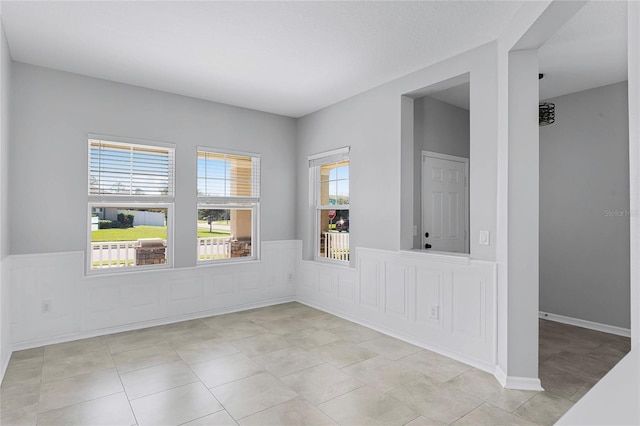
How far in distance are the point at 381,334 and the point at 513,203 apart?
2110mm

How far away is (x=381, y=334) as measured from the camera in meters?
4.12

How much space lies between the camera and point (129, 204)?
14.2 ft

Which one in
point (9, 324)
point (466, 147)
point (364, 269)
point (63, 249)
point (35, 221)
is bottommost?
point (9, 324)

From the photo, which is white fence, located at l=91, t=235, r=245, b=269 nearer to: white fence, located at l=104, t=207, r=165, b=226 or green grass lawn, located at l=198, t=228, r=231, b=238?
green grass lawn, located at l=198, t=228, r=231, b=238

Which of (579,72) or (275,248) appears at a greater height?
(579,72)

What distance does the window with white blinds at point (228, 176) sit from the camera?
16.3 feet

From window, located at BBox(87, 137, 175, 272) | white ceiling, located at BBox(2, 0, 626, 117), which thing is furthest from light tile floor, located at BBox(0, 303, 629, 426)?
white ceiling, located at BBox(2, 0, 626, 117)

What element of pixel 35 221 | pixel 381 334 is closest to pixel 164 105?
pixel 35 221

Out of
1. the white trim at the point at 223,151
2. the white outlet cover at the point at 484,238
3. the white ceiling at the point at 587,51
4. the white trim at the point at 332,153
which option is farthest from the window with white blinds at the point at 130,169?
the white ceiling at the point at 587,51

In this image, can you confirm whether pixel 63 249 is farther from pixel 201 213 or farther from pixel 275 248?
pixel 275 248

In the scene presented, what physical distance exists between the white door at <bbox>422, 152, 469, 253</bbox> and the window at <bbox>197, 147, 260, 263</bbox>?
8.19 feet

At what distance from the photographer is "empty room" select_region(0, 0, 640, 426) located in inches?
110

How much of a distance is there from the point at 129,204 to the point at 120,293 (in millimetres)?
1071

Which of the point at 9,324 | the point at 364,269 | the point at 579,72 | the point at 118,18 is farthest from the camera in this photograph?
the point at 364,269
